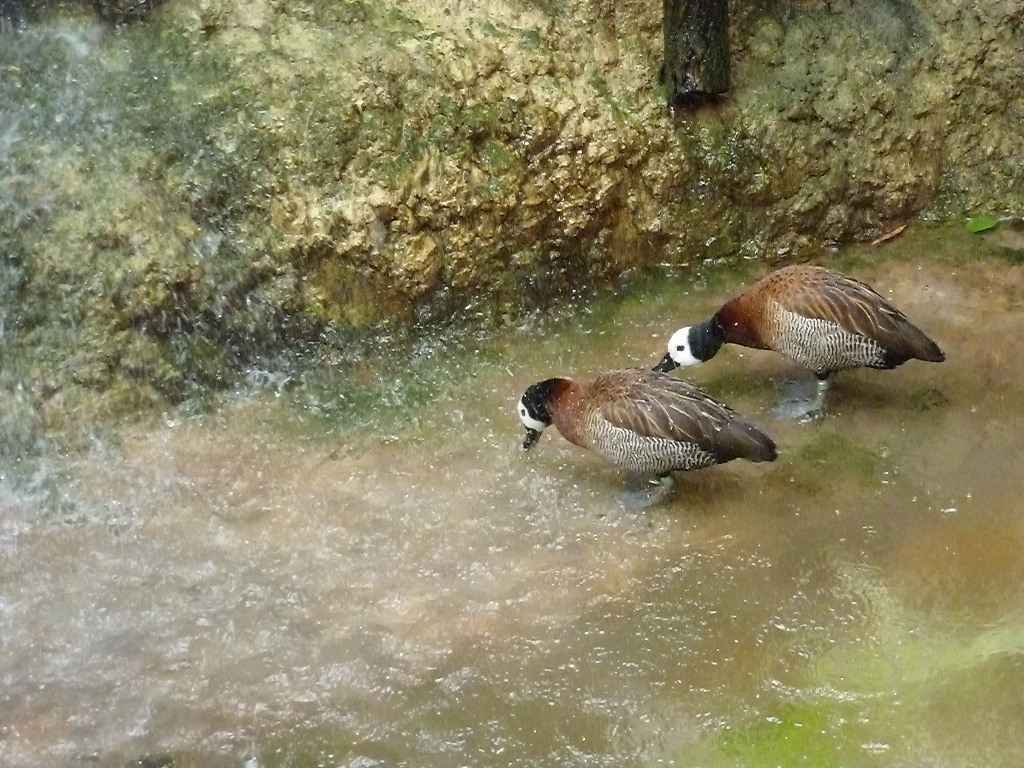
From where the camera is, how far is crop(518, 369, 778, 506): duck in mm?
3781

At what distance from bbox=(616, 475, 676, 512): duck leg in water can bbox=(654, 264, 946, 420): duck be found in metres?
0.65

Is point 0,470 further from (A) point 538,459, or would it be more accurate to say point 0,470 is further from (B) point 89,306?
(A) point 538,459

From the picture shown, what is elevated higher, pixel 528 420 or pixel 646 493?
pixel 528 420

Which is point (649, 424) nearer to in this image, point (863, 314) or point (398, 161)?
point (863, 314)

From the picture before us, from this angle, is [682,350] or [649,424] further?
[682,350]

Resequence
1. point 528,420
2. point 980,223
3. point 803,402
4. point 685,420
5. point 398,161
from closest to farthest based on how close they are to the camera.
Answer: point 685,420 < point 528,420 < point 803,402 < point 398,161 < point 980,223

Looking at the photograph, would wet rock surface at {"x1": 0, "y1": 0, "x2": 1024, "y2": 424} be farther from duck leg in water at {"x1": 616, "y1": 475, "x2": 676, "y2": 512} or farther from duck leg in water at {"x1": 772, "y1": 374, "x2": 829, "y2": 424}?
duck leg in water at {"x1": 616, "y1": 475, "x2": 676, "y2": 512}

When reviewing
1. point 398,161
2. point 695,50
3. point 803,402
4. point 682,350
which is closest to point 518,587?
point 682,350

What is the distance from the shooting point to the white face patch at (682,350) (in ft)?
14.7

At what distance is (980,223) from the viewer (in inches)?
217

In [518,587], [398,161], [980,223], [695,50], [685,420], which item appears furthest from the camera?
[980,223]

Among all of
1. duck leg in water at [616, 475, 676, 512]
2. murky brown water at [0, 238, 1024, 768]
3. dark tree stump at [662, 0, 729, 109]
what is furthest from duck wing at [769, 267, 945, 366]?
dark tree stump at [662, 0, 729, 109]

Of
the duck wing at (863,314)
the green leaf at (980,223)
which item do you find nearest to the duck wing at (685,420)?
the duck wing at (863,314)

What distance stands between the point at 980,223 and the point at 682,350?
2171 mm
